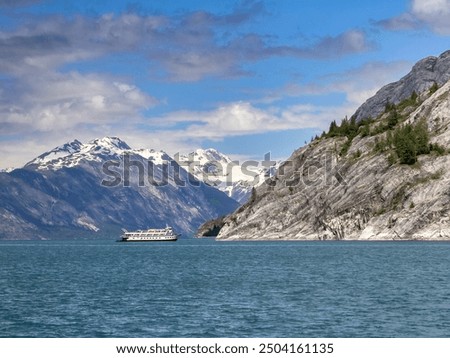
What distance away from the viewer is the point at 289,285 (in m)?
98.9

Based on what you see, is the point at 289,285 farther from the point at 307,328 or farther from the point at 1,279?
the point at 1,279

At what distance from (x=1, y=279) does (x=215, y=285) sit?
127 ft

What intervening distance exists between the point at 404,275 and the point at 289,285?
69.8 ft

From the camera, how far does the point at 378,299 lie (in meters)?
82.1

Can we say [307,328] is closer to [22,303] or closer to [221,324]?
[221,324]

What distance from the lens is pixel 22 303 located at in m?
83.7
